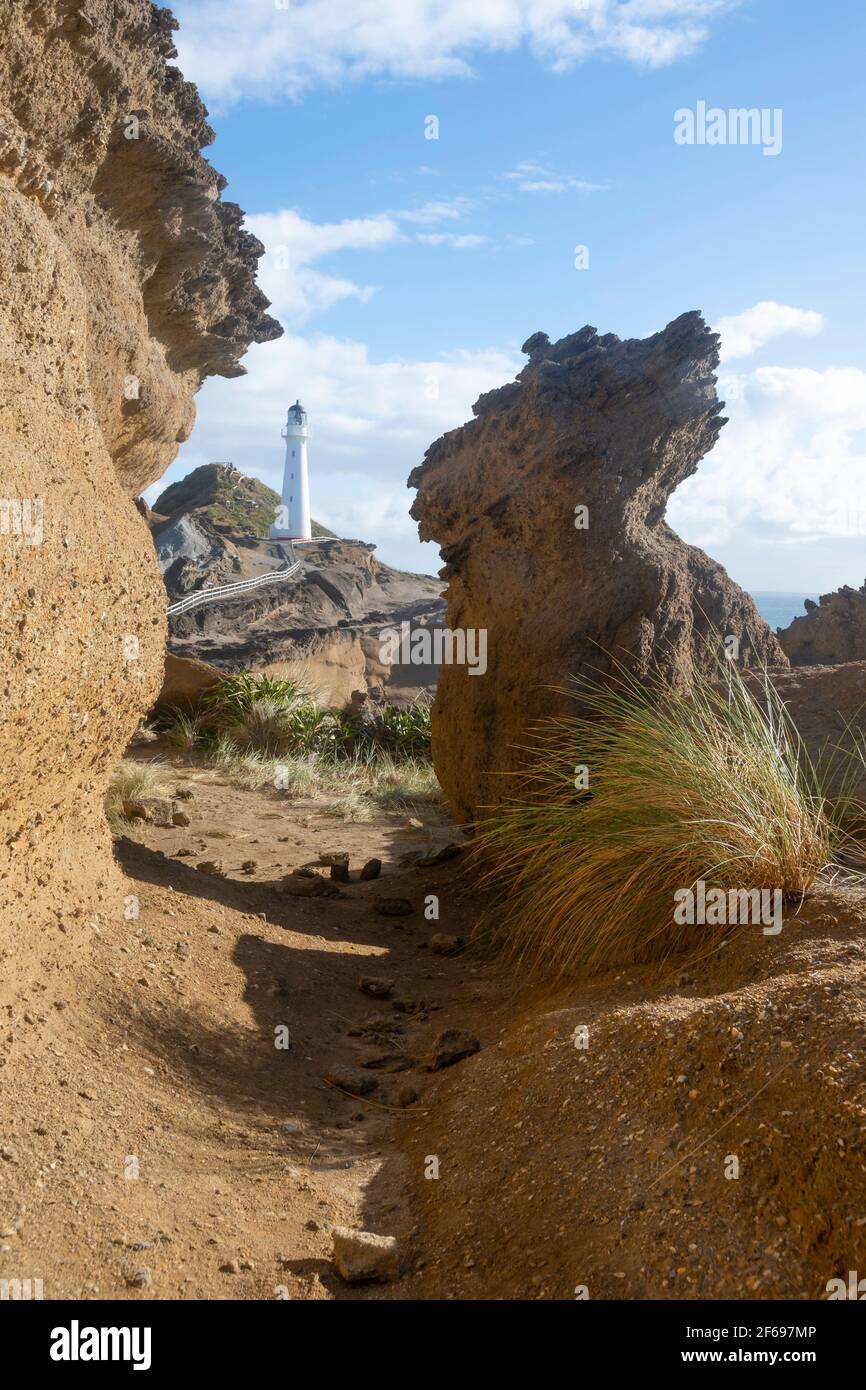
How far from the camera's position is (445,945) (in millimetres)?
6184

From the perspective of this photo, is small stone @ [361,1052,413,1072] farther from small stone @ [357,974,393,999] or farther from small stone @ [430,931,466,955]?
small stone @ [430,931,466,955]

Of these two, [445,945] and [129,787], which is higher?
[129,787]

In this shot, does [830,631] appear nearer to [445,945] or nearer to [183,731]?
[445,945]

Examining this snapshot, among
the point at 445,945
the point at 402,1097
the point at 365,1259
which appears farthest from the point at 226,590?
the point at 365,1259

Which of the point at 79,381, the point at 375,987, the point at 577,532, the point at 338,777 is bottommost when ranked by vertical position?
the point at 375,987

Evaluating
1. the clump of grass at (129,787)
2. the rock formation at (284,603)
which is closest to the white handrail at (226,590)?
the rock formation at (284,603)

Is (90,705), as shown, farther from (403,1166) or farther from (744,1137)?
(744,1137)

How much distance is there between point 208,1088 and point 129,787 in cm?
513

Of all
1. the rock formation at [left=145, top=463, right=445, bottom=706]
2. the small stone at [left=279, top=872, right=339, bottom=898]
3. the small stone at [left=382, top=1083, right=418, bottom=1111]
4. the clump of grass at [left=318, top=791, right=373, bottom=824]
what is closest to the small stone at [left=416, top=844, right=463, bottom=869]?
the small stone at [left=279, top=872, right=339, bottom=898]

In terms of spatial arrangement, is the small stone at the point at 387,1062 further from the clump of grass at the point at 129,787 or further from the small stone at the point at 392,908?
the clump of grass at the point at 129,787

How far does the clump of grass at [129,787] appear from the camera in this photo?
802 cm

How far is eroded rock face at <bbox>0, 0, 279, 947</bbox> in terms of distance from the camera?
4.13m

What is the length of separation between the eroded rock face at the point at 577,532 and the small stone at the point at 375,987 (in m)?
1.68

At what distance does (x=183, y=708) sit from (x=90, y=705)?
8071 mm
